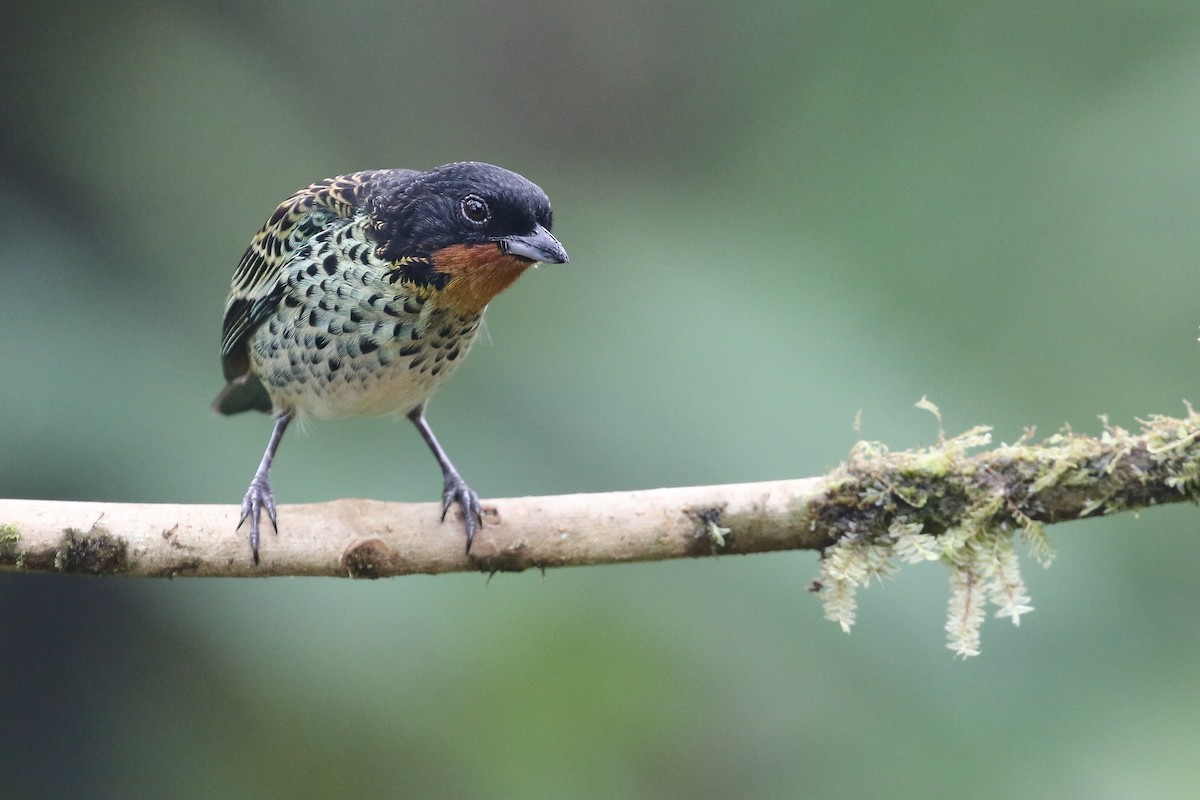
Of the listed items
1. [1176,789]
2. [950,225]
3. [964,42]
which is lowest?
[1176,789]

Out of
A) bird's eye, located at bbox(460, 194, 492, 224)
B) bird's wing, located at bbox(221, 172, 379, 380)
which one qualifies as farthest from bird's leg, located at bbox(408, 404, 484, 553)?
bird's eye, located at bbox(460, 194, 492, 224)

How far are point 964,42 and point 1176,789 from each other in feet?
10.0

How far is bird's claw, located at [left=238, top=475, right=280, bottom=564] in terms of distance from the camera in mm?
3020

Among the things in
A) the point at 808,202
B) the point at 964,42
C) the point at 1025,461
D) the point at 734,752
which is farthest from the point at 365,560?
the point at 964,42

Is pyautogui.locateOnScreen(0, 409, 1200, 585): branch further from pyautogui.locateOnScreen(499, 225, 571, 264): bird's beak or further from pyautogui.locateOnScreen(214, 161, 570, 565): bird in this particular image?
pyautogui.locateOnScreen(499, 225, 571, 264): bird's beak

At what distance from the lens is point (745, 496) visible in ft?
9.22

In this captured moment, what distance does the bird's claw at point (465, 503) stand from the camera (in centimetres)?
310

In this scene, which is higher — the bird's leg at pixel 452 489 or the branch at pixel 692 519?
the bird's leg at pixel 452 489

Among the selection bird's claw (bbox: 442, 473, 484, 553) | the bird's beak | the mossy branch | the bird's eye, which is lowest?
the mossy branch

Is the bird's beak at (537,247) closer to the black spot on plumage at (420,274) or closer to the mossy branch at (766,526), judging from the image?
the black spot on plumage at (420,274)

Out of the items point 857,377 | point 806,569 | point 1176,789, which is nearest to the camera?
point 1176,789

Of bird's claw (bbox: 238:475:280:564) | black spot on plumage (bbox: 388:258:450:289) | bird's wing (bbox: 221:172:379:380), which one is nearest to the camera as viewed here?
bird's claw (bbox: 238:475:280:564)

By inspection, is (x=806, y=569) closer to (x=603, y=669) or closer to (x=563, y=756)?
(x=603, y=669)

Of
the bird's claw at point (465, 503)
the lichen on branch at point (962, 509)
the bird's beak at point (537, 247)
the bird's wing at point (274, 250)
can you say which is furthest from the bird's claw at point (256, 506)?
the lichen on branch at point (962, 509)
